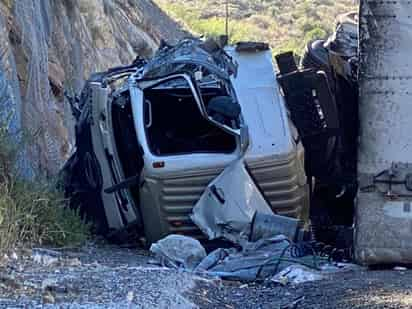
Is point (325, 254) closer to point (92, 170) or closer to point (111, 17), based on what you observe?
point (92, 170)

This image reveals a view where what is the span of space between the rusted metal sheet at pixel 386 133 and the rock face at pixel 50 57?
3.02 meters

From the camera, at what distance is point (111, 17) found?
2758 cm

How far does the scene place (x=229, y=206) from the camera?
989 centimetres

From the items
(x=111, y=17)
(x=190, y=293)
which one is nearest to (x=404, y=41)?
(x=190, y=293)

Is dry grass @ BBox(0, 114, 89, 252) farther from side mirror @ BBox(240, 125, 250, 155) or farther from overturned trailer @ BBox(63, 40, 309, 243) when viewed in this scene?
side mirror @ BBox(240, 125, 250, 155)

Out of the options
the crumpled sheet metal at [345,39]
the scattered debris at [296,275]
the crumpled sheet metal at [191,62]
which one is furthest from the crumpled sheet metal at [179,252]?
the crumpled sheet metal at [345,39]

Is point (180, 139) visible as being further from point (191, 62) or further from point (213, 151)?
point (191, 62)

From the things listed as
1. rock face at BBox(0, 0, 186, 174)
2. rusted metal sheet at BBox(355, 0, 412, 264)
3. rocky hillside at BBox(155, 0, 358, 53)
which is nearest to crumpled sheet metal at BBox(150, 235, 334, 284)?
rusted metal sheet at BBox(355, 0, 412, 264)

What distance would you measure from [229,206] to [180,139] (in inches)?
51.3

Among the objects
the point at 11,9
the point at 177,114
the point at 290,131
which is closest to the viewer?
the point at 290,131

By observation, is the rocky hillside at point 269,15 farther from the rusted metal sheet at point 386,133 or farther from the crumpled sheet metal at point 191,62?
the rusted metal sheet at point 386,133

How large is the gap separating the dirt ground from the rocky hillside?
A: 132 feet

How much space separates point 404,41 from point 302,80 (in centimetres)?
220

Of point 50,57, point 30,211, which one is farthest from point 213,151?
point 50,57
